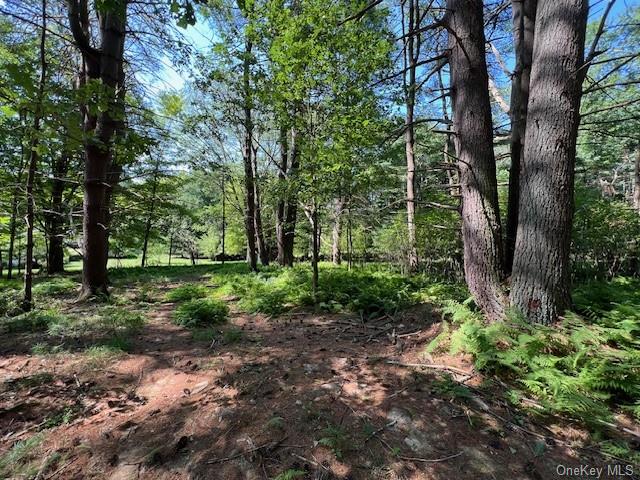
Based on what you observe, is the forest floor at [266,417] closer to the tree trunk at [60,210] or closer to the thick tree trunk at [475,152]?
the thick tree trunk at [475,152]

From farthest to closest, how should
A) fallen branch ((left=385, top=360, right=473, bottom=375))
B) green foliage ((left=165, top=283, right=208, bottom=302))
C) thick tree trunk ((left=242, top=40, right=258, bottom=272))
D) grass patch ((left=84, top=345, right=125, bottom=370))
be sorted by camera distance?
1. thick tree trunk ((left=242, top=40, right=258, bottom=272))
2. green foliage ((left=165, top=283, right=208, bottom=302))
3. grass patch ((left=84, top=345, right=125, bottom=370))
4. fallen branch ((left=385, top=360, right=473, bottom=375))

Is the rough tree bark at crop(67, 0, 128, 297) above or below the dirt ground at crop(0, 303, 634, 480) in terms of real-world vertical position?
above

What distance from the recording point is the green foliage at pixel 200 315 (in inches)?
179

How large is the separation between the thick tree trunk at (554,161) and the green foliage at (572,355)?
29 centimetres

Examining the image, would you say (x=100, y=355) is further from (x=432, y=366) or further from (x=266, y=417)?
(x=432, y=366)

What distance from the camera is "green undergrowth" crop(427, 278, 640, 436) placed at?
85.5 inches

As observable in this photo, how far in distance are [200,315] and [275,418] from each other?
2.86 metres

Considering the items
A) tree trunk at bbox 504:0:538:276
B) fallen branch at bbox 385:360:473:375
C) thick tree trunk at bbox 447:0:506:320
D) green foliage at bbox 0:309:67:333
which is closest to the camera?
fallen branch at bbox 385:360:473:375

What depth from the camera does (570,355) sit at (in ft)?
8.35

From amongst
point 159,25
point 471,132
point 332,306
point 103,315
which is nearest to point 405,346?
point 332,306

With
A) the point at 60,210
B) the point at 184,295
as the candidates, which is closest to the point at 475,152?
the point at 184,295

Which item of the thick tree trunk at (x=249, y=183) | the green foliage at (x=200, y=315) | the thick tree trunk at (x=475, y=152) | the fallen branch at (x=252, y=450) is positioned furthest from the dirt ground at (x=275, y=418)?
the thick tree trunk at (x=249, y=183)

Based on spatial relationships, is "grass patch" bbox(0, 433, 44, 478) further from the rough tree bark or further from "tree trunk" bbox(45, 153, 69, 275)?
"tree trunk" bbox(45, 153, 69, 275)

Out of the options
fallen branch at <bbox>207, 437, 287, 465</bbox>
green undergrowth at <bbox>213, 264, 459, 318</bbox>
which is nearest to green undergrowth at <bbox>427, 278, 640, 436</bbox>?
green undergrowth at <bbox>213, 264, 459, 318</bbox>
